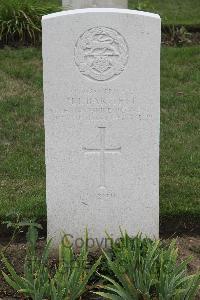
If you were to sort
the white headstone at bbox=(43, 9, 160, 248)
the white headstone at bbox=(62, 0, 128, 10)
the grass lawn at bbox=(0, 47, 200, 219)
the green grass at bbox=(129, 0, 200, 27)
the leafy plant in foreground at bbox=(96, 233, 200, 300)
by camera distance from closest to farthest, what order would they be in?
1. the leafy plant in foreground at bbox=(96, 233, 200, 300)
2. the white headstone at bbox=(43, 9, 160, 248)
3. the grass lawn at bbox=(0, 47, 200, 219)
4. the white headstone at bbox=(62, 0, 128, 10)
5. the green grass at bbox=(129, 0, 200, 27)

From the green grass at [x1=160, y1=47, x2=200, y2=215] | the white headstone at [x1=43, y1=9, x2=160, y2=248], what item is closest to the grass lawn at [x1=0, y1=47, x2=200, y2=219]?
the green grass at [x1=160, y1=47, x2=200, y2=215]

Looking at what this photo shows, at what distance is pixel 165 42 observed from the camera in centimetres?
977

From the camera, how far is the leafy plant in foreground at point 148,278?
401 centimetres

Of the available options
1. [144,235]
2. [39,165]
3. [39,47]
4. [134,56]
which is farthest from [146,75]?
[39,47]

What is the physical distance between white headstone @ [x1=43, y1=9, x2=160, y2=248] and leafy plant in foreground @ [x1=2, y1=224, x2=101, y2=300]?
39 centimetres

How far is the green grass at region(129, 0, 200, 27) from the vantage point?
10526 millimetres

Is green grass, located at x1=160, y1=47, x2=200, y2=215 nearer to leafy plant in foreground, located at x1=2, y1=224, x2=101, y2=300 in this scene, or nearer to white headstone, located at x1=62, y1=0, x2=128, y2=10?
white headstone, located at x1=62, y1=0, x2=128, y2=10

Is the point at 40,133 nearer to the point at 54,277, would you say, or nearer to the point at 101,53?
the point at 101,53

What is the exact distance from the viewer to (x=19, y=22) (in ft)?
31.2

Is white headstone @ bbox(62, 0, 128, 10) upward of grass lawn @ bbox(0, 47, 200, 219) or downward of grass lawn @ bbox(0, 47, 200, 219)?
upward

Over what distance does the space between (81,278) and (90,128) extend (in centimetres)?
96

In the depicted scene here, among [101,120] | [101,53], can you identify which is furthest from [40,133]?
[101,53]

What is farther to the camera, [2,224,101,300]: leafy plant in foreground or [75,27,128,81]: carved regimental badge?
[75,27,128,81]: carved regimental badge

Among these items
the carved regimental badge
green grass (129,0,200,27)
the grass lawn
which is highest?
green grass (129,0,200,27)
